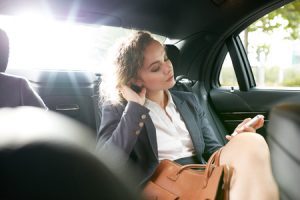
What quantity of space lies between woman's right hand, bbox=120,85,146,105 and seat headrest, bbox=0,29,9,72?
1.42ft

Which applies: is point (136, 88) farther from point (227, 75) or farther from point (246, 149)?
point (227, 75)

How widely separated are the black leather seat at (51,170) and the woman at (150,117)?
35.4 inches

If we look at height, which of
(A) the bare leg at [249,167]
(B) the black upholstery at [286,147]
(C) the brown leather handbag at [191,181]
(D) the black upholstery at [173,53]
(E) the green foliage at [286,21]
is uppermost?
(E) the green foliage at [286,21]

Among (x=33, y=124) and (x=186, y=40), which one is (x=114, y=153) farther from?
(x=186, y=40)

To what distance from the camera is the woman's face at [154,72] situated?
1.67 m

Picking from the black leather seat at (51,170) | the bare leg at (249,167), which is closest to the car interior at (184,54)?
the bare leg at (249,167)

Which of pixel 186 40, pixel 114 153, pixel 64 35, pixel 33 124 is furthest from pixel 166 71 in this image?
pixel 33 124

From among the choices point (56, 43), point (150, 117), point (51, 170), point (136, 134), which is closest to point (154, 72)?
point (150, 117)

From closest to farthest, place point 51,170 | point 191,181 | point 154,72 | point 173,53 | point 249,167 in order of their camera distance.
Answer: point 51,170
point 249,167
point 191,181
point 154,72
point 173,53

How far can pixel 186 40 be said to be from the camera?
2.48m

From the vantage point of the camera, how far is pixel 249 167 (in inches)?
46.9

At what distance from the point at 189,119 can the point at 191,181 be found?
444 mm

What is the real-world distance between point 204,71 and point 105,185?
215 cm

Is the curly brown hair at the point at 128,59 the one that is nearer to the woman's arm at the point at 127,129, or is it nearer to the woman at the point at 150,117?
the woman at the point at 150,117
